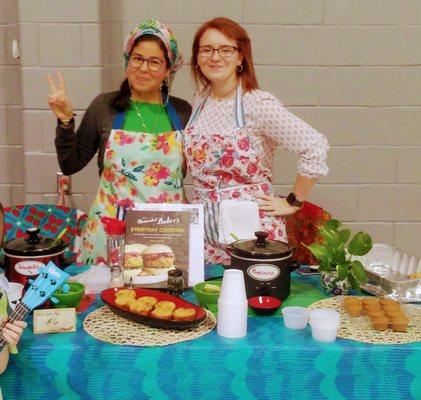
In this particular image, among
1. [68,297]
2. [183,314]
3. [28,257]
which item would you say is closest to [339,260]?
[183,314]

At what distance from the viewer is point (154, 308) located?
1.52 metres

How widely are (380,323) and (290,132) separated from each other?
2.57 feet

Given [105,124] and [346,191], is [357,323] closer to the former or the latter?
[105,124]

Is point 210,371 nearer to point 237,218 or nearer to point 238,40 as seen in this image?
point 237,218

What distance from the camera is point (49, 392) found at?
141 centimetres

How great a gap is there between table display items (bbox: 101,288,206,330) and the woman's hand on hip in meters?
0.64

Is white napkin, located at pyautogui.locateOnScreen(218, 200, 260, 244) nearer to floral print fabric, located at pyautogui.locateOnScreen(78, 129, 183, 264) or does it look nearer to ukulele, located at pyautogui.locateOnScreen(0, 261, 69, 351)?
floral print fabric, located at pyautogui.locateOnScreen(78, 129, 183, 264)

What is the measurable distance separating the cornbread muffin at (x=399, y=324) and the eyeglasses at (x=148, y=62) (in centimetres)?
122

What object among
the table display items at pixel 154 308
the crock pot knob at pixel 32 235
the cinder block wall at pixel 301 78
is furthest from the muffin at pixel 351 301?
the cinder block wall at pixel 301 78

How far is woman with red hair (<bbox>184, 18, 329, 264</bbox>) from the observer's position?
2.06 metres

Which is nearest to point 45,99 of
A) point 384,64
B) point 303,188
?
point 303,188

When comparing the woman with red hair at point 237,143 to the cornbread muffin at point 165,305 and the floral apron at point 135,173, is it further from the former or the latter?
the cornbread muffin at point 165,305

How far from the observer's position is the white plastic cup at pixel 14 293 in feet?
4.97

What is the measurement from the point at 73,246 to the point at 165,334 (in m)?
1.04
